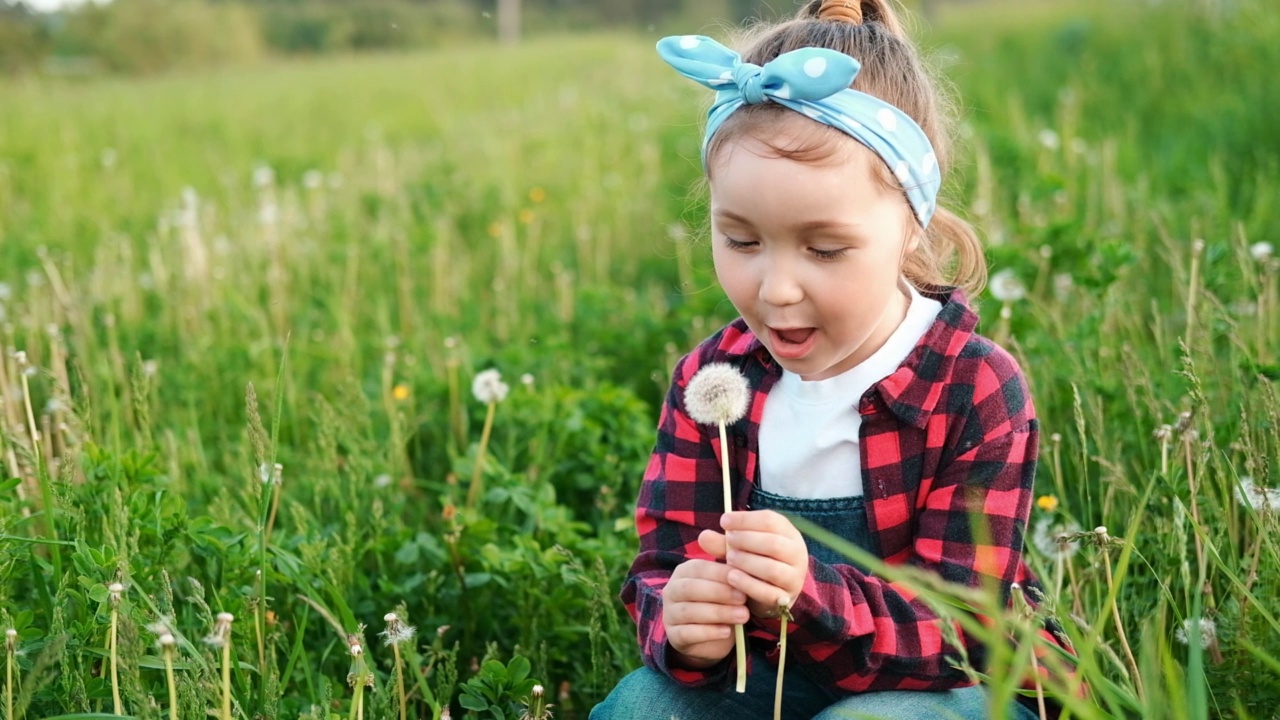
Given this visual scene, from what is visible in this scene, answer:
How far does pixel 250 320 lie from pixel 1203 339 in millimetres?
2911

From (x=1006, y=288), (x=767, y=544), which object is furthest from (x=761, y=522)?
(x=1006, y=288)

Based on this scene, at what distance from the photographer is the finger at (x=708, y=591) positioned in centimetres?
163

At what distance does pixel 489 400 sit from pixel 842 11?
129 centimetres

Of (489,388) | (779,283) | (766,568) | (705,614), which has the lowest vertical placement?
(489,388)

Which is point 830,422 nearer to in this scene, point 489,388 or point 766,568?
point 766,568

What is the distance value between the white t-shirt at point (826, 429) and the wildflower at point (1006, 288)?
114 cm

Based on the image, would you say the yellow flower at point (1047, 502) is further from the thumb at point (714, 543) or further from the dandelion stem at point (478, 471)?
the dandelion stem at point (478, 471)

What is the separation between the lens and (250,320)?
4.11 meters

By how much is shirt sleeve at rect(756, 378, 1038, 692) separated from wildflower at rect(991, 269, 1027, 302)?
1.20 m

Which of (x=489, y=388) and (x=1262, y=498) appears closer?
(x=1262, y=498)

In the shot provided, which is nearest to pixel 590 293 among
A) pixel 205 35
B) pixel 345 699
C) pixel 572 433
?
pixel 572 433

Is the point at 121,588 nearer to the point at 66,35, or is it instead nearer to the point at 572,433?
the point at 572,433

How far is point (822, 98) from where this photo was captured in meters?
1.76

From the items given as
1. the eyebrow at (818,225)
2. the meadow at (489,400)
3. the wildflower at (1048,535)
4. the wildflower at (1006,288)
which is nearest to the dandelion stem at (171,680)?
the meadow at (489,400)
